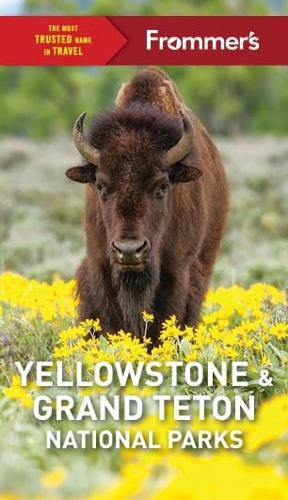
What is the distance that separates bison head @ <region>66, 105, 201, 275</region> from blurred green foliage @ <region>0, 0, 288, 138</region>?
3954 cm

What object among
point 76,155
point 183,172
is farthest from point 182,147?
point 76,155

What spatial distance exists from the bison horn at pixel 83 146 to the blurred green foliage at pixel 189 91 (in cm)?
3951

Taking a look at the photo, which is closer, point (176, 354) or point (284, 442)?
point (284, 442)

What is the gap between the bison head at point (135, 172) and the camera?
6340 millimetres

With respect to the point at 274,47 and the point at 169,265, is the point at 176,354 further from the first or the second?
the point at 274,47

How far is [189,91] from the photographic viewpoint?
46.7 meters

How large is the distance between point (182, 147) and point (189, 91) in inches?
1586

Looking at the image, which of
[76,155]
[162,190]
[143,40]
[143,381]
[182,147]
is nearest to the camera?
[143,381]

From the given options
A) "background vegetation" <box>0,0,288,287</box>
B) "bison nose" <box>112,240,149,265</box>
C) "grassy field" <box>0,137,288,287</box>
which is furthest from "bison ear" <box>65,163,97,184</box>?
"grassy field" <box>0,137,288,287</box>

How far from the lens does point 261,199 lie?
2059cm

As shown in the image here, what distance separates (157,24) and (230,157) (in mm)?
18112

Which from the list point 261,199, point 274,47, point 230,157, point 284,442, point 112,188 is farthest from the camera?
point 230,157

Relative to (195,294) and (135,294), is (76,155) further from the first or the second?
(135,294)

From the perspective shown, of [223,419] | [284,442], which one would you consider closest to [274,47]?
[223,419]
